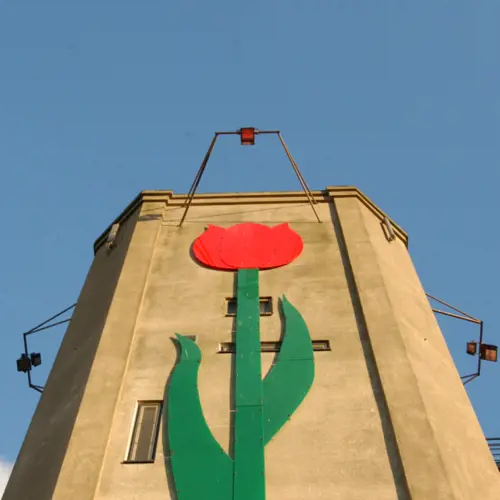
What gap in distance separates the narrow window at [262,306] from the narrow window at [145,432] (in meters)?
3.22

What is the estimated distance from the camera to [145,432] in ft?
45.1

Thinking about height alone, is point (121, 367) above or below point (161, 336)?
below

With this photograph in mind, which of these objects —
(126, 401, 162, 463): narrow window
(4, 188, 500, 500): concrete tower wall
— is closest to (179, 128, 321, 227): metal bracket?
(4, 188, 500, 500): concrete tower wall

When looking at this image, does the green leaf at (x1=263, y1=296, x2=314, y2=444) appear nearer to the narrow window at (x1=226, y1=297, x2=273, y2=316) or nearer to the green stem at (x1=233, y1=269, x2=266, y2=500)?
the green stem at (x1=233, y1=269, x2=266, y2=500)

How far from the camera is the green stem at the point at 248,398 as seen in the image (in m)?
12.4

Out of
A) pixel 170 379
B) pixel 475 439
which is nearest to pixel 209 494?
pixel 170 379

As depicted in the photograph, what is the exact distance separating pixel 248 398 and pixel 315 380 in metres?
1.39

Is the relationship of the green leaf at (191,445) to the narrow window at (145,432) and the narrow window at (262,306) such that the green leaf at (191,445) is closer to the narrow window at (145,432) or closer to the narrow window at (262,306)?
the narrow window at (145,432)

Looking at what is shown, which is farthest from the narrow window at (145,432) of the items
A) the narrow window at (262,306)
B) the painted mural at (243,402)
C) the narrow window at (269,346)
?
the narrow window at (262,306)

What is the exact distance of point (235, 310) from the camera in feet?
55.7

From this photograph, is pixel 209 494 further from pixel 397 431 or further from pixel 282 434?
pixel 397 431

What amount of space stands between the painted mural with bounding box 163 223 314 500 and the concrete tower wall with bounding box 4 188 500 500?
0.62 feet

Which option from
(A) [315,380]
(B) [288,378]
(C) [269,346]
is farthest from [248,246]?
(A) [315,380]

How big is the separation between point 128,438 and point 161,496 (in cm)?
155
